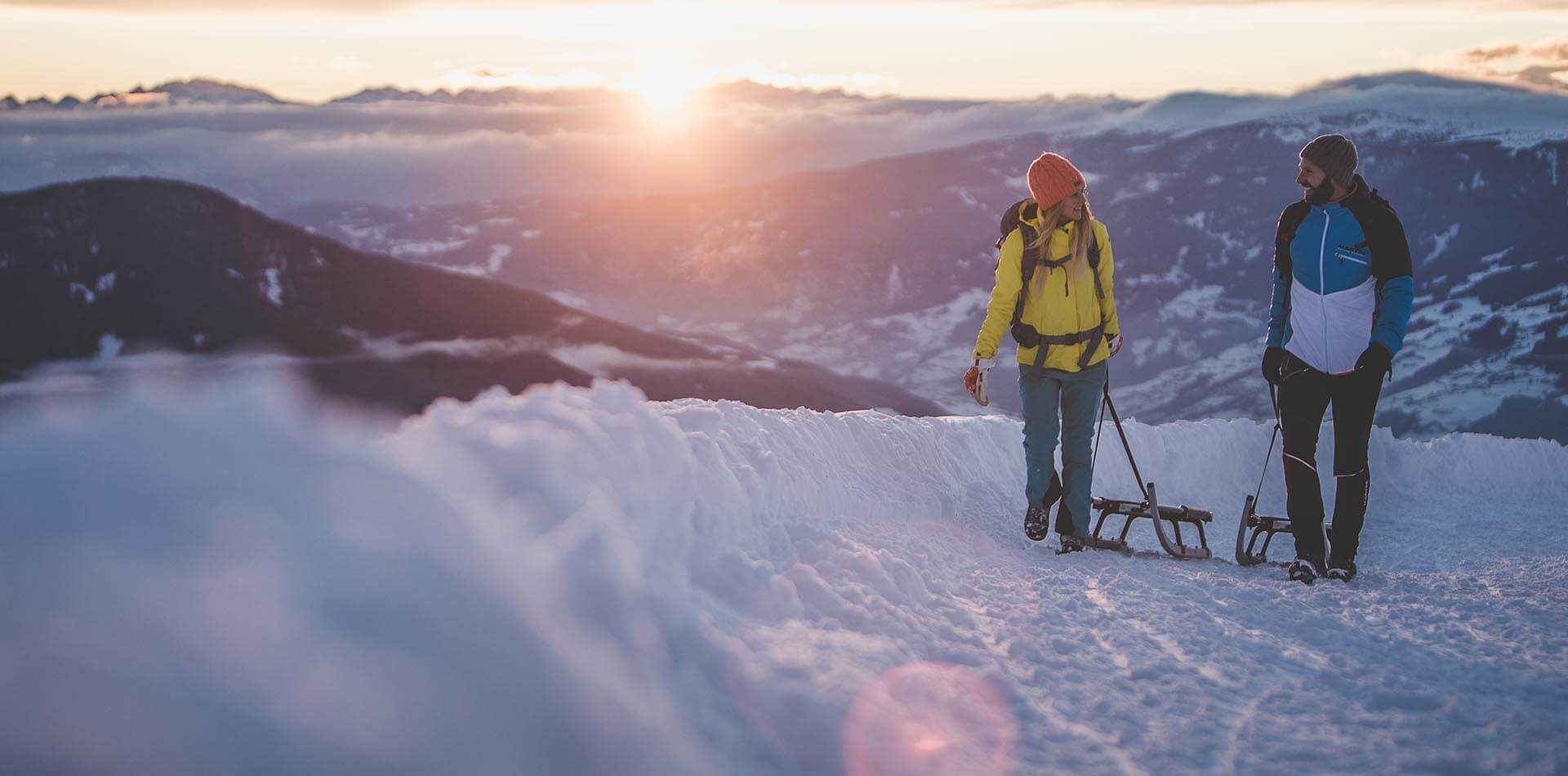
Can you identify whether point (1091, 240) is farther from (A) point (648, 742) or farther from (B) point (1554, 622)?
(A) point (648, 742)

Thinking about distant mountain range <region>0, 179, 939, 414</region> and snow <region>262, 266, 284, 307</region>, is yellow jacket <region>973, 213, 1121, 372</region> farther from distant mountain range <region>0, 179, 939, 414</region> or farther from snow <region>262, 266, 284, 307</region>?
snow <region>262, 266, 284, 307</region>

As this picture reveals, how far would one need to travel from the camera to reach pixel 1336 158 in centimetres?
506

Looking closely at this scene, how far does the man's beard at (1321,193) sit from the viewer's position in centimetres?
→ 514

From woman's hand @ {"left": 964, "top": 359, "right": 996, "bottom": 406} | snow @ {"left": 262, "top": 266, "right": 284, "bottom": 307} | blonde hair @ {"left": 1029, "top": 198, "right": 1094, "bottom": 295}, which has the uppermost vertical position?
blonde hair @ {"left": 1029, "top": 198, "right": 1094, "bottom": 295}

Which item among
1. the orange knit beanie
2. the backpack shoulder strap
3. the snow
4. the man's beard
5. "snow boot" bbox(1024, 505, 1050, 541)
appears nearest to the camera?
the man's beard

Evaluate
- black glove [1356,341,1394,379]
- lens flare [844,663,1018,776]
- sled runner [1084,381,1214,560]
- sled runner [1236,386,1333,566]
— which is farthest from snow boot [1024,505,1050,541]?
lens flare [844,663,1018,776]

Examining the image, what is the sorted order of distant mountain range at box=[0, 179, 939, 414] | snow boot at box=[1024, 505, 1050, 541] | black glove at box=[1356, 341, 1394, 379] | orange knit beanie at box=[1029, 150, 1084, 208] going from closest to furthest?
black glove at box=[1356, 341, 1394, 379]
orange knit beanie at box=[1029, 150, 1084, 208]
snow boot at box=[1024, 505, 1050, 541]
distant mountain range at box=[0, 179, 939, 414]

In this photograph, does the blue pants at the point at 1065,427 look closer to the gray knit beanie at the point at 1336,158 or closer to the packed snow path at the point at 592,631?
the packed snow path at the point at 592,631

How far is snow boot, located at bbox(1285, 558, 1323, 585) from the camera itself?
516cm

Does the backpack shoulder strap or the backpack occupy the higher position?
the backpack shoulder strap

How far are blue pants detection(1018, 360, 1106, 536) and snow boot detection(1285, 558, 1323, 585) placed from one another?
1231 mm

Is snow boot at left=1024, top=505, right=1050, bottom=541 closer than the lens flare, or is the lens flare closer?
the lens flare

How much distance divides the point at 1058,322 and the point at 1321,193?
1470 mm

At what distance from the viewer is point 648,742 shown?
2623 millimetres
